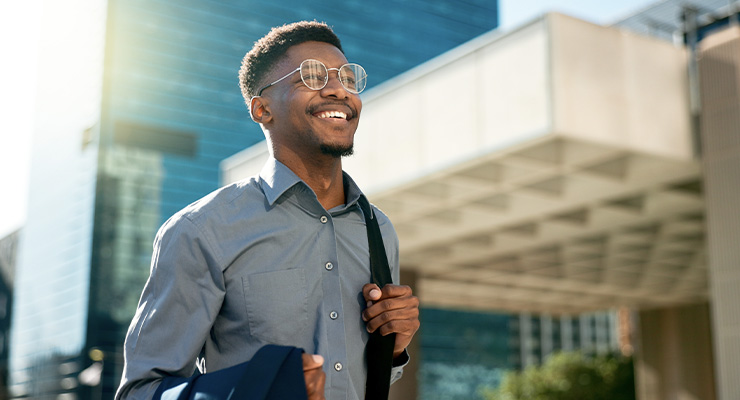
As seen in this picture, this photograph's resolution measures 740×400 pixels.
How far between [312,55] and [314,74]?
0.09 m

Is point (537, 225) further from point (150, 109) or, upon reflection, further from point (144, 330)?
point (150, 109)

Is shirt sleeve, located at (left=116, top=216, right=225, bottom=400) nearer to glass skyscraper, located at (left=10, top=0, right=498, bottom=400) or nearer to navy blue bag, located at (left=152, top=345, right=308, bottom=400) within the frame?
navy blue bag, located at (left=152, top=345, right=308, bottom=400)

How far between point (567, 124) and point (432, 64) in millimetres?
3082

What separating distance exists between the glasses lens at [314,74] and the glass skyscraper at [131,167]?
35.2 metres

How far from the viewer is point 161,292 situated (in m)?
1.86

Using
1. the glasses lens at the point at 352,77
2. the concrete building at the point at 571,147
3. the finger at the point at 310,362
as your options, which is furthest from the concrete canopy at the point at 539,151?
the finger at the point at 310,362

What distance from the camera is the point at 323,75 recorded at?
2146 mm

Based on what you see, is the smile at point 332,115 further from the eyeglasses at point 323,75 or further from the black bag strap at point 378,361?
the black bag strap at point 378,361

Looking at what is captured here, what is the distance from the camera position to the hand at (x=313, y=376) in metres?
1.70

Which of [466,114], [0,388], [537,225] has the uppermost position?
[466,114]

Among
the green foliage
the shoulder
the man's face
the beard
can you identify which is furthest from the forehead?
the green foliage

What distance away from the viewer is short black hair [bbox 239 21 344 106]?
87.8 inches

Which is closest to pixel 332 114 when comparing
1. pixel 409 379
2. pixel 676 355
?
pixel 409 379

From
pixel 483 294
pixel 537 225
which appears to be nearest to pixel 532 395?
pixel 483 294
